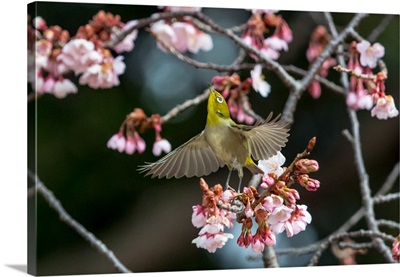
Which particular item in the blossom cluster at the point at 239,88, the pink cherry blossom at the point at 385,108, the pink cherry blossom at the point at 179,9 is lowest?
the pink cherry blossom at the point at 385,108

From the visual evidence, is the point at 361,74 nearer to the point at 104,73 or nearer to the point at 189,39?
the point at 189,39

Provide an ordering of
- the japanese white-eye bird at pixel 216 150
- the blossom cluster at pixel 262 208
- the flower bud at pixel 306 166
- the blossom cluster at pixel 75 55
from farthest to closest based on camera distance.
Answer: the japanese white-eye bird at pixel 216 150
the blossom cluster at pixel 75 55
the blossom cluster at pixel 262 208
the flower bud at pixel 306 166

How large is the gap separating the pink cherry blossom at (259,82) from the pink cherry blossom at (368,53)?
1.50ft

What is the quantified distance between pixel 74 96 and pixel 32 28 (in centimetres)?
31

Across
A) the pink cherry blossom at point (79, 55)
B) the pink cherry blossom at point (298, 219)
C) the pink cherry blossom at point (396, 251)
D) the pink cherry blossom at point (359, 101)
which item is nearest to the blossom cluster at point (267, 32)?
the pink cherry blossom at point (359, 101)

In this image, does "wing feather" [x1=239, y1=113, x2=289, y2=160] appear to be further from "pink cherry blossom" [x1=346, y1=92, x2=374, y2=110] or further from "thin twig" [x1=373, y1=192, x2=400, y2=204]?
"thin twig" [x1=373, y1=192, x2=400, y2=204]

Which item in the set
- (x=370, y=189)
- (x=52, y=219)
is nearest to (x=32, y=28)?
(x=52, y=219)

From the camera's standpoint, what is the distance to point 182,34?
3.72 m

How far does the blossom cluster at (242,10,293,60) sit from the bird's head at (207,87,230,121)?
0.29 meters

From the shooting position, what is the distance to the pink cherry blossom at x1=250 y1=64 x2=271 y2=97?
384 cm

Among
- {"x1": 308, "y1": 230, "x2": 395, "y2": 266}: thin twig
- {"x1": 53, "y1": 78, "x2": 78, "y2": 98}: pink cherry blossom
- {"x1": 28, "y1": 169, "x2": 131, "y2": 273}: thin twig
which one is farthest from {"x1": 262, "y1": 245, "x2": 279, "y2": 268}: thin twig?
{"x1": 53, "y1": 78, "x2": 78, "y2": 98}: pink cherry blossom

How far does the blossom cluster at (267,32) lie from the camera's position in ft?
12.6

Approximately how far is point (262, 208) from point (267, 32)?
0.96 metres

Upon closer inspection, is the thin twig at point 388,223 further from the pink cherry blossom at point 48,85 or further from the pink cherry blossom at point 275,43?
the pink cherry blossom at point 48,85
